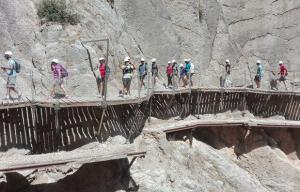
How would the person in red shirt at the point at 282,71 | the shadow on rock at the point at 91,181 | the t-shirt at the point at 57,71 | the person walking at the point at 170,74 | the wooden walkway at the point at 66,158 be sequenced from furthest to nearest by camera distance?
the person in red shirt at the point at 282,71 → the person walking at the point at 170,74 → the t-shirt at the point at 57,71 → the shadow on rock at the point at 91,181 → the wooden walkway at the point at 66,158

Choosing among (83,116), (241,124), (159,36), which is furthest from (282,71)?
(83,116)

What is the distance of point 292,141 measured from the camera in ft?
106

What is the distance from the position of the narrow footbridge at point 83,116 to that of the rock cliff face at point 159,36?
6.55 ft

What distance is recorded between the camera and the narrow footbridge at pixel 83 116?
19.2 m

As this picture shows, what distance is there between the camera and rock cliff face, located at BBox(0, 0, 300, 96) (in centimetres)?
2430

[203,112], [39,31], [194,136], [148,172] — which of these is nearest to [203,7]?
[203,112]

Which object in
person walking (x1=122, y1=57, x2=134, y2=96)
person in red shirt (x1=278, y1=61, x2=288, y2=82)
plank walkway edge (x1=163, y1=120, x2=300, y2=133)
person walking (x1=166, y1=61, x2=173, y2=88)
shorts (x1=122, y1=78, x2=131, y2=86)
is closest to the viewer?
person walking (x1=122, y1=57, x2=134, y2=96)

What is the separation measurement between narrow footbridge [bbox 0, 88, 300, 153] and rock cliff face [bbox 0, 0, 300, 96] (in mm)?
1995

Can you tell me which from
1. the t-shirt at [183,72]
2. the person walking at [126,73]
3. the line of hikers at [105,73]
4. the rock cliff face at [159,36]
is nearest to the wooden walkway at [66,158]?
the line of hikers at [105,73]

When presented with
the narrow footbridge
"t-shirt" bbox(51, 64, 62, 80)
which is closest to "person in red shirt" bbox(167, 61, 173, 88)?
the narrow footbridge

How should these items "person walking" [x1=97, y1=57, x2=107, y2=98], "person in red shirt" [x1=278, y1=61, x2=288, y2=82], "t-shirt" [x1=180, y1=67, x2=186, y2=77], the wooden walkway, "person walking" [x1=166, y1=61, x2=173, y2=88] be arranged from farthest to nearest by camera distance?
"person in red shirt" [x1=278, y1=61, x2=288, y2=82] → "t-shirt" [x1=180, y1=67, x2=186, y2=77] → "person walking" [x1=166, y1=61, x2=173, y2=88] → "person walking" [x1=97, y1=57, x2=107, y2=98] → the wooden walkway

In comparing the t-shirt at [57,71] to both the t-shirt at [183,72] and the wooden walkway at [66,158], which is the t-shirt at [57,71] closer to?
the wooden walkway at [66,158]

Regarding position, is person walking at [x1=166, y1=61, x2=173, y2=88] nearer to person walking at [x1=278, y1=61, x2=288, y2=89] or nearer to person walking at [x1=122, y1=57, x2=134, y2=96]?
person walking at [x1=122, y1=57, x2=134, y2=96]

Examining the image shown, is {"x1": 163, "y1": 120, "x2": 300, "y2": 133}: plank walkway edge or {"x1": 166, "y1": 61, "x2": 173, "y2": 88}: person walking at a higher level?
{"x1": 166, "y1": 61, "x2": 173, "y2": 88}: person walking
